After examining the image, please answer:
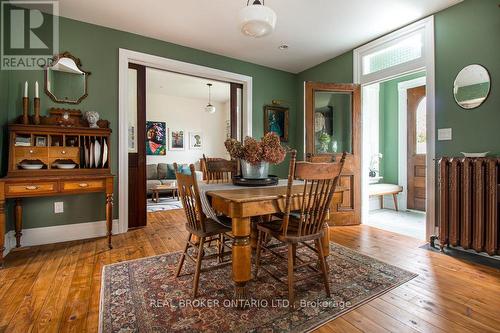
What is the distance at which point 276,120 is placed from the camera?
466 cm

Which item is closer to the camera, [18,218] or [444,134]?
[18,218]

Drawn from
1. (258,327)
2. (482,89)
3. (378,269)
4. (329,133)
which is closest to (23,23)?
(258,327)

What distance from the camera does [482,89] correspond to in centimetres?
249

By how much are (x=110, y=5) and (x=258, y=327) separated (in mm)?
3337

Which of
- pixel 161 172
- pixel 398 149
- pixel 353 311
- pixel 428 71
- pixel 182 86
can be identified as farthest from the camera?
pixel 161 172

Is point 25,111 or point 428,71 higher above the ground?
point 428,71

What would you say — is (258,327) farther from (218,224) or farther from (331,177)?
(331,177)

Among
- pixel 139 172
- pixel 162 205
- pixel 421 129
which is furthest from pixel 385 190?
pixel 162 205

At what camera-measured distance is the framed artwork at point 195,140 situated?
25.0ft

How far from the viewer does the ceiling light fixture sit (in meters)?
1.75

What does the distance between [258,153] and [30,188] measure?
2210 millimetres

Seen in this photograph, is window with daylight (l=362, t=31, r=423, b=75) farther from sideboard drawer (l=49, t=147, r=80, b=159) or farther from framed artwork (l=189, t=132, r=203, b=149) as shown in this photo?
framed artwork (l=189, t=132, r=203, b=149)

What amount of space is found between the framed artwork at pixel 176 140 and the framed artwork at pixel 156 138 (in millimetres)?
176

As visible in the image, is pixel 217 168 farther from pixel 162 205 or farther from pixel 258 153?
pixel 162 205
